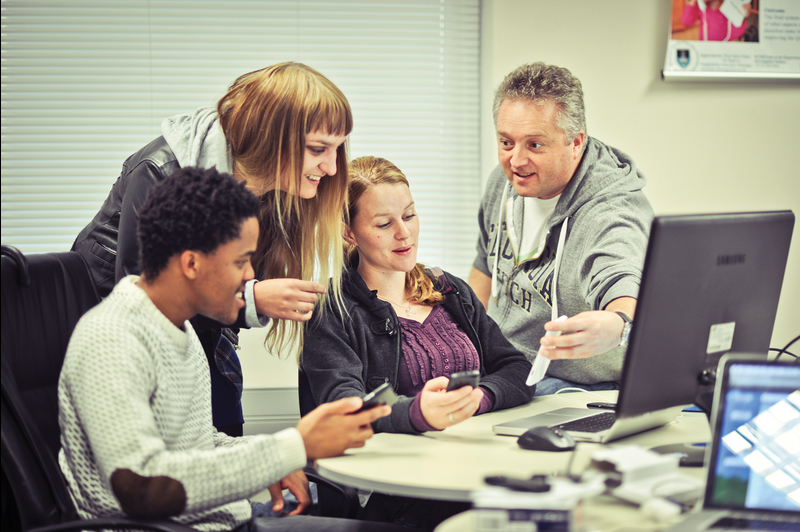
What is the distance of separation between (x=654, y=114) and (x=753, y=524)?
7.43ft

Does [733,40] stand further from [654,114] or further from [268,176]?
[268,176]

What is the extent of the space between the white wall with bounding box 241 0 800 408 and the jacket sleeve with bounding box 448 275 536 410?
1.18 meters

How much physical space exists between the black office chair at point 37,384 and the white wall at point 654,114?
143cm

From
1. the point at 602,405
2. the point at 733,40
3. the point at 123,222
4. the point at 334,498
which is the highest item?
the point at 733,40

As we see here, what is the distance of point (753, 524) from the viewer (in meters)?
0.88

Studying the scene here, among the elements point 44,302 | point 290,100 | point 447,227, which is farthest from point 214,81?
point 44,302

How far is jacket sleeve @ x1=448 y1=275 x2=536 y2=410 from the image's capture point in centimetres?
154

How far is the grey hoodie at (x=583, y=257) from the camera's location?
1.83m

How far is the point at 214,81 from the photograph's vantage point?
274 centimetres

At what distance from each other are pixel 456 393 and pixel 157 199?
26.4 inches

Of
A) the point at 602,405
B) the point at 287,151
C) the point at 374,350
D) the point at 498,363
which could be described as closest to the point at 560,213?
the point at 498,363

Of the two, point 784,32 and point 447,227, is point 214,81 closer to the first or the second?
point 447,227

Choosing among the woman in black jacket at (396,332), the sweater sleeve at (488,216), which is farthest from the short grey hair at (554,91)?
the woman in black jacket at (396,332)

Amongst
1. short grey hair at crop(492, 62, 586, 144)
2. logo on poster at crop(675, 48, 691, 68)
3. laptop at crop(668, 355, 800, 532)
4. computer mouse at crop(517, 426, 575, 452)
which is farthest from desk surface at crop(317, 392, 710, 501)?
logo on poster at crop(675, 48, 691, 68)
